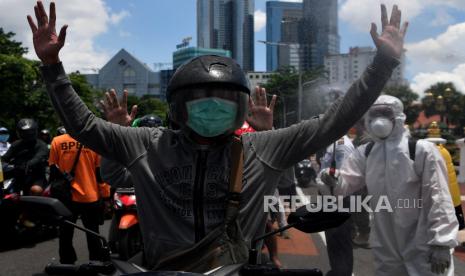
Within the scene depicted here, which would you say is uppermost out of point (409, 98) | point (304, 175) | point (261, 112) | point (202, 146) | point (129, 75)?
point (129, 75)

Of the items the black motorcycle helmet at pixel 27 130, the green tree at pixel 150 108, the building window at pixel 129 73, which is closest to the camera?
the black motorcycle helmet at pixel 27 130

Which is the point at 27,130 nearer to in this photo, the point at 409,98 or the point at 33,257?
the point at 33,257

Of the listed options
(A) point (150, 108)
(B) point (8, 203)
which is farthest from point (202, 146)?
(A) point (150, 108)

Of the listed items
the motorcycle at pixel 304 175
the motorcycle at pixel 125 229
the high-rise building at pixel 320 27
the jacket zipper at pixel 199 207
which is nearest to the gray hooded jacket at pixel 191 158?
the jacket zipper at pixel 199 207

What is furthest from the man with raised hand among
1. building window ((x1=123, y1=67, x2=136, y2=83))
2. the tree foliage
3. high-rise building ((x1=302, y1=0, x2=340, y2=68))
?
building window ((x1=123, y1=67, x2=136, y2=83))

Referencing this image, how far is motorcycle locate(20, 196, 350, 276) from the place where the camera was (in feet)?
5.86

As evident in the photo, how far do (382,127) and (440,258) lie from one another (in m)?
0.97

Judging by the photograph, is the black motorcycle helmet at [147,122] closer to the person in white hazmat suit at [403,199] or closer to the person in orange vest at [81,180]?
the person in orange vest at [81,180]

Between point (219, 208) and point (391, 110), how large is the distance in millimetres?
2111

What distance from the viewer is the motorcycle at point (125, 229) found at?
5539 millimetres

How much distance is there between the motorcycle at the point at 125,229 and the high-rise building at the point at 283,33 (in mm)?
26932

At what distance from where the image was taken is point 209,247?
198cm

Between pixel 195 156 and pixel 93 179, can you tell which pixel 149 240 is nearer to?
pixel 195 156

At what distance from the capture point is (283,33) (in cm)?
3578
